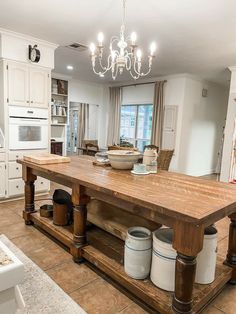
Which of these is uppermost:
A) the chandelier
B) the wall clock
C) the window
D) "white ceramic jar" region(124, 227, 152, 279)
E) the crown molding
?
Result: the crown molding

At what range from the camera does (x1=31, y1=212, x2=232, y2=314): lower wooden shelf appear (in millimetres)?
1589

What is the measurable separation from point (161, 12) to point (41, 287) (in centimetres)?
A: 311

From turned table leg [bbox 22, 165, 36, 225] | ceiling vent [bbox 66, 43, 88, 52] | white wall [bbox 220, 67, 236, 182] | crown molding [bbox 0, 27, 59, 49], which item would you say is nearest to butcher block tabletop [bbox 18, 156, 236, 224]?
turned table leg [bbox 22, 165, 36, 225]

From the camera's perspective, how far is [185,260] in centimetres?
138

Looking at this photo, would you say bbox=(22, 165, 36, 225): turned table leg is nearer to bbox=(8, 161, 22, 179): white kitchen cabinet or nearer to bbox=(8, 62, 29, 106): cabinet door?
bbox=(8, 161, 22, 179): white kitchen cabinet

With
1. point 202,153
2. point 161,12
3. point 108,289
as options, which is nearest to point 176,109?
point 202,153

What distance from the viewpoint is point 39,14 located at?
3039 millimetres

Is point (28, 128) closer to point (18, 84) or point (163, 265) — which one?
point (18, 84)

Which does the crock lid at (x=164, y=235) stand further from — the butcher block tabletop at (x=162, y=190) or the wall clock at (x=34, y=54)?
the wall clock at (x=34, y=54)

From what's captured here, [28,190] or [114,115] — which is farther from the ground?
[114,115]

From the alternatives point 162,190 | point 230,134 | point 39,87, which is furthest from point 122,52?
point 230,134

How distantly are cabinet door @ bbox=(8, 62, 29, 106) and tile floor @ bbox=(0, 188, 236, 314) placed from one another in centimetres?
200

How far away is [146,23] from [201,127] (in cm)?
428

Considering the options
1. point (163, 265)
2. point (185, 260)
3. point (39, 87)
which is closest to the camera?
point (185, 260)
